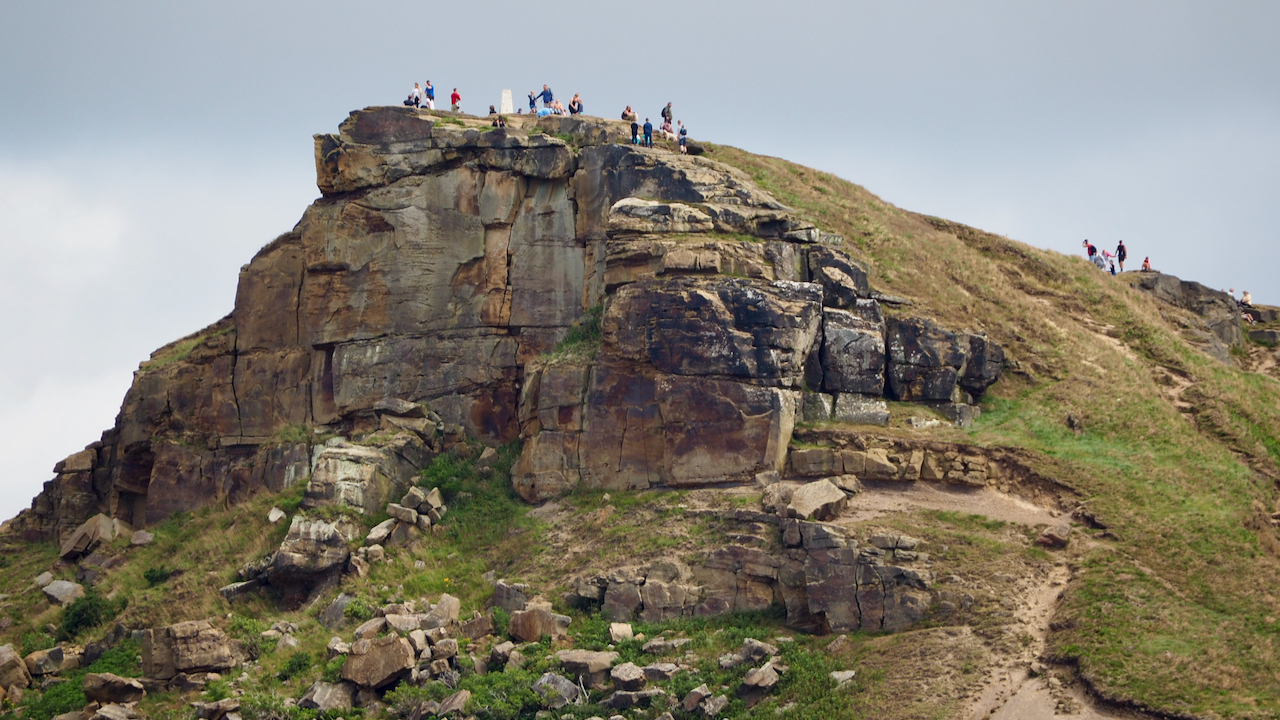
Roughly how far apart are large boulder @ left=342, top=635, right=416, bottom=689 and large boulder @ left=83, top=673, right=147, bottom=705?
6.12m

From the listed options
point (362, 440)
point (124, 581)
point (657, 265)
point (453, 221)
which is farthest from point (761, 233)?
point (124, 581)

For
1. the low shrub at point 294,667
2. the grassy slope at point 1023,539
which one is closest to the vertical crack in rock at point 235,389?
the grassy slope at point 1023,539

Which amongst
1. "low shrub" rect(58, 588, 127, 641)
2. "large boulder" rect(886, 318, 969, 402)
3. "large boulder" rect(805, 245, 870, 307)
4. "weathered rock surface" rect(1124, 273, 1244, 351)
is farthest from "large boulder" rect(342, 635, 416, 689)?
"weathered rock surface" rect(1124, 273, 1244, 351)

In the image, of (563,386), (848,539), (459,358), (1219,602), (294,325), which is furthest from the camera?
(294,325)

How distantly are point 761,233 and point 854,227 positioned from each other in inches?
276

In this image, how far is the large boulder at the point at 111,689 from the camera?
113 ft

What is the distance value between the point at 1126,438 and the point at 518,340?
19386 millimetres

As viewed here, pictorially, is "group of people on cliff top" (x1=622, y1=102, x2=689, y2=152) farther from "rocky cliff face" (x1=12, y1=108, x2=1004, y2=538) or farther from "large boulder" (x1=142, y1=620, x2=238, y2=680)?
"large boulder" (x1=142, y1=620, x2=238, y2=680)

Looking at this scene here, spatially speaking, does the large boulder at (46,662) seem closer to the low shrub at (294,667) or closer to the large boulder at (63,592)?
the large boulder at (63,592)

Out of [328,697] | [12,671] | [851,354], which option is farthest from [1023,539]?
[12,671]

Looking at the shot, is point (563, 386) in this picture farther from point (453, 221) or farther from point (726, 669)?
point (726, 669)

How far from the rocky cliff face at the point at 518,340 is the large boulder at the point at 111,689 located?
7839mm

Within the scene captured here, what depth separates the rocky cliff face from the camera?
38844 mm

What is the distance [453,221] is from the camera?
147ft
